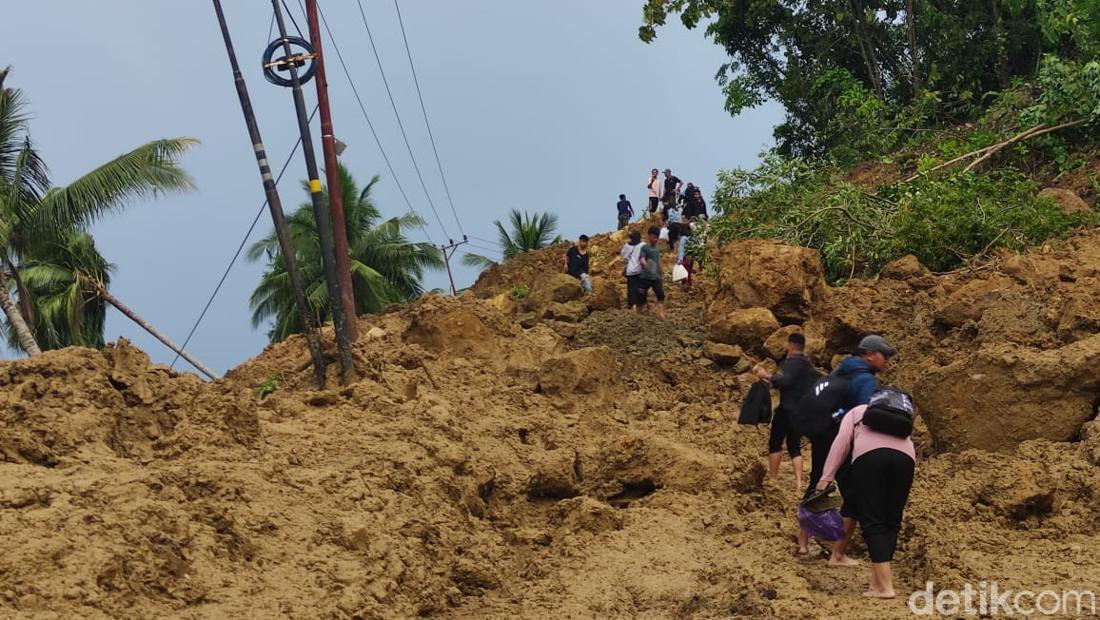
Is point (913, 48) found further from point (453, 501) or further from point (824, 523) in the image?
point (824, 523)

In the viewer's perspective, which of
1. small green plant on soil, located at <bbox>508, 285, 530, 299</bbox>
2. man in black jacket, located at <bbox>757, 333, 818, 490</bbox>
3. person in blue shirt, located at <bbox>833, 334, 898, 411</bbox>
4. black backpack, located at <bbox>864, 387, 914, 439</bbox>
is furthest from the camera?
small green plant on soil, located at <bbox>508, 285, 530, 299</bbox>

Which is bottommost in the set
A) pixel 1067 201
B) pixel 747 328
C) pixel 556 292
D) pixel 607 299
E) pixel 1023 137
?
pixel 747 328

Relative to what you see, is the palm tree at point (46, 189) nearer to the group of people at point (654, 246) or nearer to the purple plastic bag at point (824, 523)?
the group of people at point (654, 246)

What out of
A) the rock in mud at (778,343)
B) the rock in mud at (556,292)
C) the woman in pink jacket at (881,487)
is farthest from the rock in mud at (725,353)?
the woman in pink jacket at (881,487)

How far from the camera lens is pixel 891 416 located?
6.69 metres

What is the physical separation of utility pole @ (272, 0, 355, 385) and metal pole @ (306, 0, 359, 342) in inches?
147

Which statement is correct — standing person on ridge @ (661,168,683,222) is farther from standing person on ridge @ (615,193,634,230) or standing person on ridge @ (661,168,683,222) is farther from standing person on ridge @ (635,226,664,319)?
standing person on ridge @ (635,226,664,319)

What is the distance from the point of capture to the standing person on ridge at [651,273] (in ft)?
51.7

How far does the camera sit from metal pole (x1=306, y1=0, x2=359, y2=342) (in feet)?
52.0

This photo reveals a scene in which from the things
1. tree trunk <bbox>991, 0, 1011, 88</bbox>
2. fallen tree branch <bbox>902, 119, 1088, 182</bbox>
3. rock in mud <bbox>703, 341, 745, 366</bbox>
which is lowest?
rock in mud <bbox>703, 341, 745, 366</bbox>

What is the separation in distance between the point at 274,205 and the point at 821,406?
5.64 metres

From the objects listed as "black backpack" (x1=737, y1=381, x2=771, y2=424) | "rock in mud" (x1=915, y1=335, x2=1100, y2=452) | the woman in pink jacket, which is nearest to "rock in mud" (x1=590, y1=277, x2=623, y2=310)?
"black backpack" (x1=737, y1=381, x2=771, y2=424)

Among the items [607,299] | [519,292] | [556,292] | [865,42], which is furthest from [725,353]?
[865,42]

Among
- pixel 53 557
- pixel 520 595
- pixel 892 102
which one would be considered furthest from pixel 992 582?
pixel 892 102
